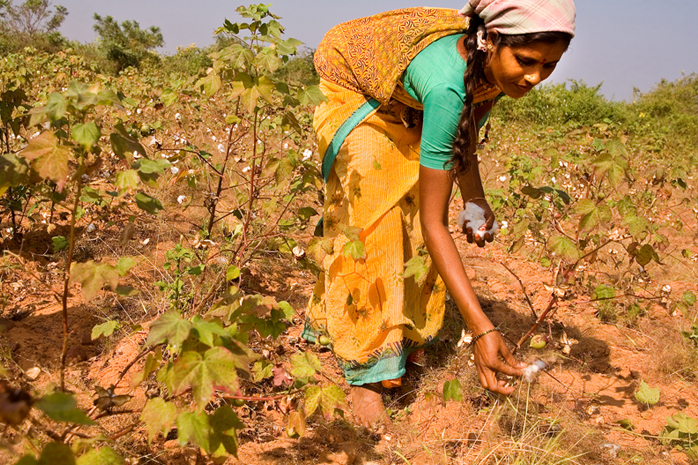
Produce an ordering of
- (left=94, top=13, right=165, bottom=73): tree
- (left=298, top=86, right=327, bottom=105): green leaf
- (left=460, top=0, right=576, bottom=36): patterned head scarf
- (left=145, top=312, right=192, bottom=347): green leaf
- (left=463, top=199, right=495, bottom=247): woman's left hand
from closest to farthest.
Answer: (left=145, top=312, right=192, bottom=347): green leaf < (left=460, top=0, right=576, bottom=36): patterned head scarf < (left=298, top=86, right=327, bottom=105): green leaf < (left=463, top=199, right=495, bottom=247): woman's left hand < (left=94, top=13, right=165, bottom=73): tree

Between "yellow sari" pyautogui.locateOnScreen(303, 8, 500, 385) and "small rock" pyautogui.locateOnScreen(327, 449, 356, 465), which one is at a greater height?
"yellow sari" pyautogui.locateOnScreen(303, 8, 500, 385)

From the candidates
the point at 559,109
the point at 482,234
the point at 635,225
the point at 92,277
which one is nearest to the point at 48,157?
the point at 92,277

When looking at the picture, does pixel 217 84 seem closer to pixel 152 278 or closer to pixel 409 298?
pixel 409 298

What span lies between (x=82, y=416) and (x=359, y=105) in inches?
55.0

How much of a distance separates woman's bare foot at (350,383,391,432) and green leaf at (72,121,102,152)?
1.34 metres

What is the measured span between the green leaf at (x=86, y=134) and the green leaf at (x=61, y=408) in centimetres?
46

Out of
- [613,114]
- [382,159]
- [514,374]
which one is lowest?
[514,374]

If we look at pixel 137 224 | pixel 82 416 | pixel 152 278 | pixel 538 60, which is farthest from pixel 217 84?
pixel 137 224

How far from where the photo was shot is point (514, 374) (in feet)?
5.02

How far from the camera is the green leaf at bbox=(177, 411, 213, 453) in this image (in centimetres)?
112

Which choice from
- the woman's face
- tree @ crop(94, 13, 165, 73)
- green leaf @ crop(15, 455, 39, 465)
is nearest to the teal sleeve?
the woman's face

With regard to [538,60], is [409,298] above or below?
below

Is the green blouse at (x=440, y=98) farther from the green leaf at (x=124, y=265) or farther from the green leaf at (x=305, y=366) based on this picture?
the green leaf at (x=124, y=265)

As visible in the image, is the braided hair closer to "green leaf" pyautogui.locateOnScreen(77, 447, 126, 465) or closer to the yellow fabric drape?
the yellow fabric drape
